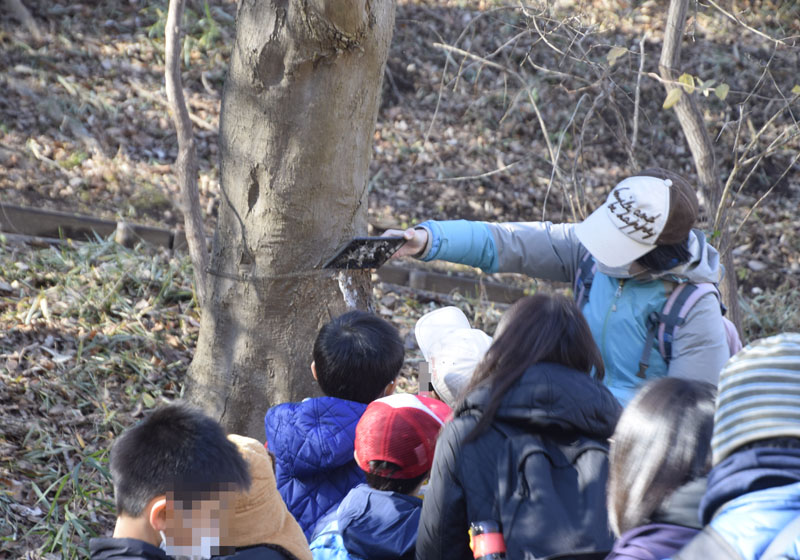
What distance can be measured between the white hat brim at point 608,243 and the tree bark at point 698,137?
8.21 feet

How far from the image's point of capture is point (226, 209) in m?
3.29

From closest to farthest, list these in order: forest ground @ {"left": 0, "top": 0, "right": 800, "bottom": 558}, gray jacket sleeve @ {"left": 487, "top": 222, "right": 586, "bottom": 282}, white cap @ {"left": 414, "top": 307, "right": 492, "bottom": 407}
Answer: white cap @ {"left": 414, "top": 307, "right": 492, "bottom": 407}
gray jacket sleeve @ {"left": 487, "top": 222, "right": 586, "bottom": 282}
forest ground @ {"left": 0, "top": 0, "right": 800, "bottom": 558}

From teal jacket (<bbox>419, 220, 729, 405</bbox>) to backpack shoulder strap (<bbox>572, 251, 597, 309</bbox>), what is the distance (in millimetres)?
45

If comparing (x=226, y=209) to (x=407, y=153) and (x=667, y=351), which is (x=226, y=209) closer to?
(x=667, y=351)

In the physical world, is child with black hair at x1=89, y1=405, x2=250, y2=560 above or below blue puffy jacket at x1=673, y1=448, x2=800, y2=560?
below

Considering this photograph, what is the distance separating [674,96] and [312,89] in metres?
2.14

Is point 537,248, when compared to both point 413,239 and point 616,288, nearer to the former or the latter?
point 616,288

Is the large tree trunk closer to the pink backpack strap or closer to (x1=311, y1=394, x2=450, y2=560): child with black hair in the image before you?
(x1=311, y1=394, x2=450, y2=560): child with black hair

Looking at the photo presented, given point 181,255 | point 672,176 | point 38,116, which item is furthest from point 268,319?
point 38,116

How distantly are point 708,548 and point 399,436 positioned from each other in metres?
1.03

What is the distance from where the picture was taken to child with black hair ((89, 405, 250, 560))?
189 centimetres

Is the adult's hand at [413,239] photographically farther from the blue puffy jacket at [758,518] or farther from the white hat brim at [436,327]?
the blue puffy jacket at [758,518]

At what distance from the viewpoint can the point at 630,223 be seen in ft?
8.71

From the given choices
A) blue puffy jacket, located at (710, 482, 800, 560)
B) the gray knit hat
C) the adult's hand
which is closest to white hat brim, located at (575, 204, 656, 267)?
the adult's hand
